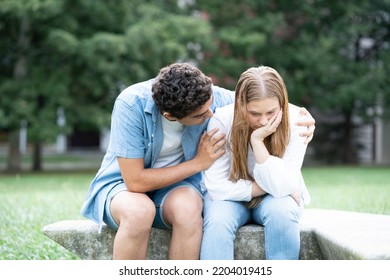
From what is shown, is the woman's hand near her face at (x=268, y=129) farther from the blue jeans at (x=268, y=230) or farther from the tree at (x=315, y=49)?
the tree at (x=315, y=49)

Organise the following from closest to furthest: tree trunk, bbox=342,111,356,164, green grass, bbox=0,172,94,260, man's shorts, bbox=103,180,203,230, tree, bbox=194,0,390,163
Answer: man's shorts, bbox=103,180,203,230 < green grass, bbox=0,172,94,260 < tree, bbox=194,0,390,163 < tree trunk, bbox=342,111,356,164

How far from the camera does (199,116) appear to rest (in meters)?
3.47

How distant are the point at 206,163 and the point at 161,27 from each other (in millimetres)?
11068

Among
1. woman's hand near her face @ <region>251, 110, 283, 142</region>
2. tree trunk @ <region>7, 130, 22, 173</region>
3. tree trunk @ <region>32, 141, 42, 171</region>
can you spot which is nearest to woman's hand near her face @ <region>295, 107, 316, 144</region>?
woman's hand near her face @ <region>251, 110, 283, 142</region>

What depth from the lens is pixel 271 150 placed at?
145 inches

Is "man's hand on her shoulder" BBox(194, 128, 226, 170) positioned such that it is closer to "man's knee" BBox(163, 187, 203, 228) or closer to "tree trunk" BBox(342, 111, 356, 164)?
"man's knee" BBox(163, 187, 203, 228)

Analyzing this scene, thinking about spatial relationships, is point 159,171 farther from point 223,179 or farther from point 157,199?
point 223,179

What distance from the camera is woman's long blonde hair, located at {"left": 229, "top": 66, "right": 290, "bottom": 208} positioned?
3.53 metres

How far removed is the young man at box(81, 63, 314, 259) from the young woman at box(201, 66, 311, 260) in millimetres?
91

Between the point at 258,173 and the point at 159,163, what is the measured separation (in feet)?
1.95

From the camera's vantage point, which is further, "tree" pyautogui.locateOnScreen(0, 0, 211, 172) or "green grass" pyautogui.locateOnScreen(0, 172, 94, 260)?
"tree" pyautogui.locateOnScreen(0, 0, 211, 172)

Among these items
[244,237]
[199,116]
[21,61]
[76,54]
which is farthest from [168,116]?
[21,61]

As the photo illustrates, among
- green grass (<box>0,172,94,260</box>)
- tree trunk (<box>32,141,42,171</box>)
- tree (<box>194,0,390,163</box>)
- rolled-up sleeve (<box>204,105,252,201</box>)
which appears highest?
tree (<box>194,0,390,163</box>)
